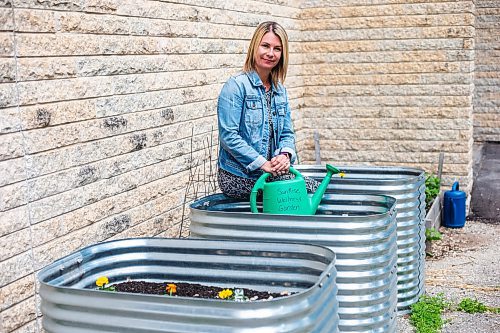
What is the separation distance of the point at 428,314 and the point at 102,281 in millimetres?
2872

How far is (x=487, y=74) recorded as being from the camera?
12664 mm

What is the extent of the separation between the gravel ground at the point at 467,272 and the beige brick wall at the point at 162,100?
920 millimetres

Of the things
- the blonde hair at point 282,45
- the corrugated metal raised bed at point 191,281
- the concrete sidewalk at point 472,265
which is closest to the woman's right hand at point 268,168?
the blonde hair at point 282,45

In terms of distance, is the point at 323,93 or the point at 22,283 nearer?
the point at 22,283

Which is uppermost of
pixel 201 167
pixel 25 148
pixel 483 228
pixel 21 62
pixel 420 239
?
pixel 21 62

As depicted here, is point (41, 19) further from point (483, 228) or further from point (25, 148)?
point (483, 228)

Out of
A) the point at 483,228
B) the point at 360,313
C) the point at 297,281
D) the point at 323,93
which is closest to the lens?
the point at 297,281

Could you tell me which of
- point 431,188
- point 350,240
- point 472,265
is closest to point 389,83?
point 431,188

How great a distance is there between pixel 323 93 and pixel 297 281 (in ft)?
19.1

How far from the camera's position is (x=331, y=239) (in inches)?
138

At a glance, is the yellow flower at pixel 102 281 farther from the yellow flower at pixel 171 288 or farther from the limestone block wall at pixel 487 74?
the limestone block wall at pixel 487 74

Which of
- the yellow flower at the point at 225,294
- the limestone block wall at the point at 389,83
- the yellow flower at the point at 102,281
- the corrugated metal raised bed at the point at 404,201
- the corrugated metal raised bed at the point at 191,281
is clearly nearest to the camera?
the corrugated metal raised bed at the point at 191,281

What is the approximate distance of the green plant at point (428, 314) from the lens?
4891mm

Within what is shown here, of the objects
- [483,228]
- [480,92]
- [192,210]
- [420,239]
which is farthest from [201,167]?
[480,92]
